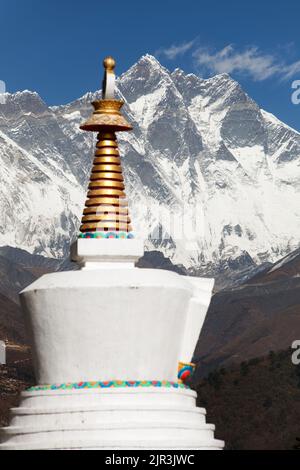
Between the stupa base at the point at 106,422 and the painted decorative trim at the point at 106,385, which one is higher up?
the painted decorative trim at the point at 106,385

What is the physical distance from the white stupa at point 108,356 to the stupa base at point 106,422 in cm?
1

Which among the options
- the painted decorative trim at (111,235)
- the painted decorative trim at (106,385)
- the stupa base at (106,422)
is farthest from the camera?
the painted decorative trim at (111,235)

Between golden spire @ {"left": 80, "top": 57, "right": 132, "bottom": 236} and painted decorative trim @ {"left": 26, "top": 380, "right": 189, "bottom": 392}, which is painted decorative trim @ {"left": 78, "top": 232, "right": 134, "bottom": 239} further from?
painted decorative trim @ {"left": 26, "top": 380, "right": 189, "bottom": 392}

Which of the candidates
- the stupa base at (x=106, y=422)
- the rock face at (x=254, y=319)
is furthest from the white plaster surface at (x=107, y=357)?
the rock face at (x=254, y=319)

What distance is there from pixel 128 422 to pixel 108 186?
3601mm

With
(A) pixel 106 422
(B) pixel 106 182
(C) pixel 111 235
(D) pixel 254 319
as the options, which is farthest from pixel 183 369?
(D) pixel 254 319

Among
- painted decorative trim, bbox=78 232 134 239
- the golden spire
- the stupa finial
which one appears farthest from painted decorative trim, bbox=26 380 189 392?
the stupa finial

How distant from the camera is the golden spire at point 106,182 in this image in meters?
20.0

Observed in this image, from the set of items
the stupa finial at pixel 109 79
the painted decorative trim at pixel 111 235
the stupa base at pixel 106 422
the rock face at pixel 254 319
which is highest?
the rock face at pixel 254 319

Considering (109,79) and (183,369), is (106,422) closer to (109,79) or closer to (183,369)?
(183,369)

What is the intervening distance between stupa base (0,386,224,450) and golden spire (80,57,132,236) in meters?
2.51

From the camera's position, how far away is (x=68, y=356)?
1923 cm

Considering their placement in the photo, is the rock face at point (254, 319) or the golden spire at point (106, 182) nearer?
the golden spire at point (106, 182)

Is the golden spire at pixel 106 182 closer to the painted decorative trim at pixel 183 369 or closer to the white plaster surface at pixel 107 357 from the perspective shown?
the white plaster surface at pixel 107 357
